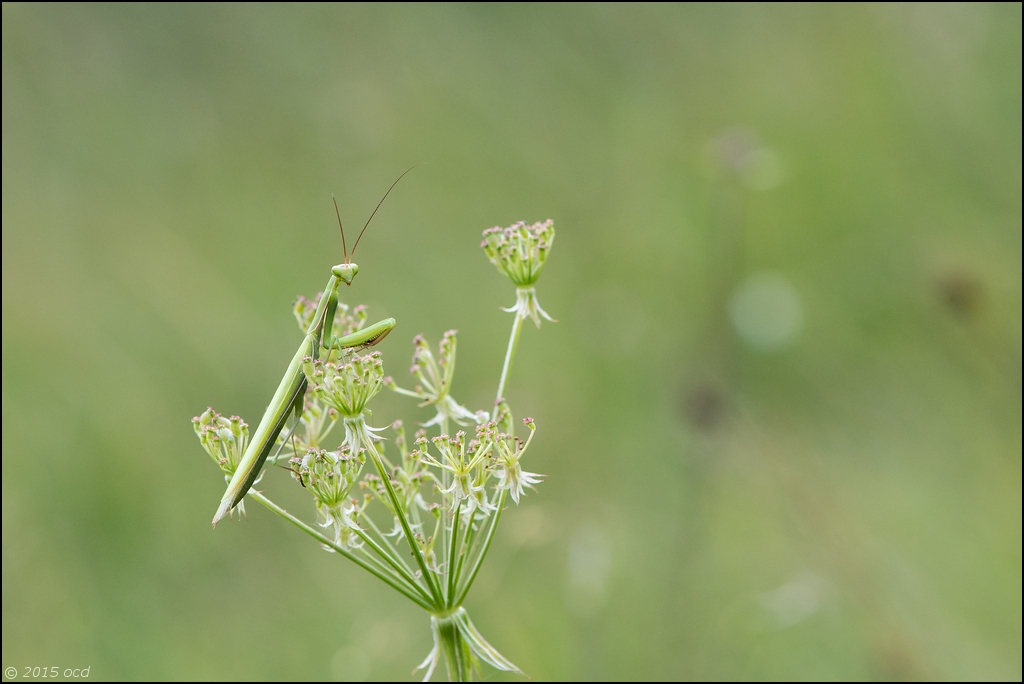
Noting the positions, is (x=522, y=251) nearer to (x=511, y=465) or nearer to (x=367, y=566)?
(x=511, y=465)

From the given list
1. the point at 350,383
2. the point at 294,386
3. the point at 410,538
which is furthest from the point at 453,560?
the point at 294,386

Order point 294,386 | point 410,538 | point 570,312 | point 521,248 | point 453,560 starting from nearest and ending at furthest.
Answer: point 410,538, point 453,560, point 294,386, point 521,248, point 570,312

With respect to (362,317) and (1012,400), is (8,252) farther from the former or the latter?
(1012,400)

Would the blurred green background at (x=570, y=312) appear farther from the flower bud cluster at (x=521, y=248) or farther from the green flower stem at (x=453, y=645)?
the flower bud cluster at (x=521, y=248)

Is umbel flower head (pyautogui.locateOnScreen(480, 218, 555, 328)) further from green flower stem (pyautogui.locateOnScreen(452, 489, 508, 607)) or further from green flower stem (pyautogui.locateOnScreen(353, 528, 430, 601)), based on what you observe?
green flower stem (pyautogui.locateOnScreen(353, 528, 430, 601))

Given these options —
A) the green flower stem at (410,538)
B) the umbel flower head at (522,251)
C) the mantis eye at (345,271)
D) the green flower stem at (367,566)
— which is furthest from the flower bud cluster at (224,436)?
the umbel flower head at (522,251)

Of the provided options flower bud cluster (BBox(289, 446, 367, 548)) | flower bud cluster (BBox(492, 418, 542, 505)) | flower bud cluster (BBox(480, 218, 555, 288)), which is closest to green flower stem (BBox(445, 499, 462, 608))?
flower bud cluster (BBox(492, 418, 542, 505))

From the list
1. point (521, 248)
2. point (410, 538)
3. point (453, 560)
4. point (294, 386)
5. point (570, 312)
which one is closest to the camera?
point (410, 538)
